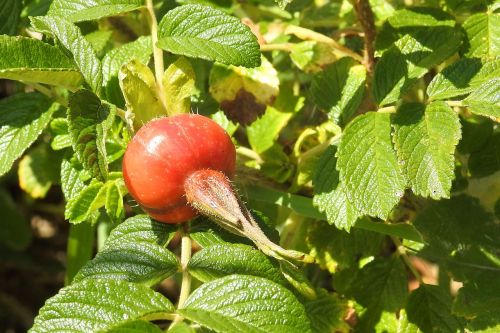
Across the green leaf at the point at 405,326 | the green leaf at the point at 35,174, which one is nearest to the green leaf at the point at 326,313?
the green leaf at the point at 405,326

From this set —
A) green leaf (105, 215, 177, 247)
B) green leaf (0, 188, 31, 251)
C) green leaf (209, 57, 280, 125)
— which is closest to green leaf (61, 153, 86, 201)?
green leaf (105, 215, 177, 247)

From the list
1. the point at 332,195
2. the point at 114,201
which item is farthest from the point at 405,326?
the point at 114,201

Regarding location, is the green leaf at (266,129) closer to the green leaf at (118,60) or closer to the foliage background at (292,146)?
the foliage background at (292,146)

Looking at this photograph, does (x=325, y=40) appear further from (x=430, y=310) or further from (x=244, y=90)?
(x=430, y=310)

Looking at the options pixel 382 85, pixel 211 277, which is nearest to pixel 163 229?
pixel 211 277

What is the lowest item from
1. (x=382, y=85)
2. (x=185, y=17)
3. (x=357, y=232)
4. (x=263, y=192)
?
(x=357, y=232)

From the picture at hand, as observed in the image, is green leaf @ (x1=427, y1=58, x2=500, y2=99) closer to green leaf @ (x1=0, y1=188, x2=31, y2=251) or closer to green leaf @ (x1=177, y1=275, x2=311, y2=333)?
green leaf @ (x1=177, y1=275, x2=311, y2=333)

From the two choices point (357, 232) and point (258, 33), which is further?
point (258, 33)

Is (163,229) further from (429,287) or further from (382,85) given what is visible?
(429,287)
